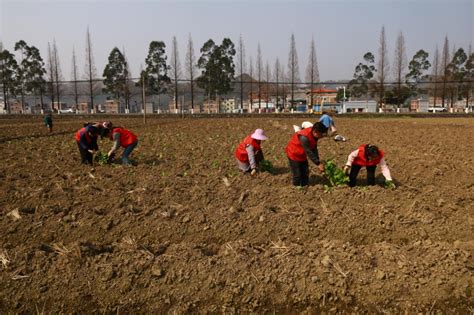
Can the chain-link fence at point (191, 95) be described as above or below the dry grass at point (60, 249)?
above

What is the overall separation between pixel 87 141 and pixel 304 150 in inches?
186

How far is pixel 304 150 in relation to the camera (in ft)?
19.0

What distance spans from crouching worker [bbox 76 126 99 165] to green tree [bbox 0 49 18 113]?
42.8 meters

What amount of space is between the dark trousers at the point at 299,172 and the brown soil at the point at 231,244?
167mm

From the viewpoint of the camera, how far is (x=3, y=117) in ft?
107

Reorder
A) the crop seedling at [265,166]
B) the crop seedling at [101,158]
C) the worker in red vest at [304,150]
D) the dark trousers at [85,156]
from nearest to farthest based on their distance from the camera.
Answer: the worker in red vest at [304,150], the crop seedling at [265,166], the crop seedling at [101,158], the dark trousers at [85,156]

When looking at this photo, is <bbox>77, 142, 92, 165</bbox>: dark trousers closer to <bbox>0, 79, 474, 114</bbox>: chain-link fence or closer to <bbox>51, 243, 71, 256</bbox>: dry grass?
<bbox>51, 243, 71, 256</bbox>: dry grass

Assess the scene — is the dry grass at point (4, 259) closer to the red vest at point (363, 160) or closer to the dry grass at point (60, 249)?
the dry grass at point (60, 249)

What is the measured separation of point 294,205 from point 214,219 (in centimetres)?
112

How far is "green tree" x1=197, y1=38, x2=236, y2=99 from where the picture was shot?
47000mm

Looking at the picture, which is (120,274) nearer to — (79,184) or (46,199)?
(46,199)

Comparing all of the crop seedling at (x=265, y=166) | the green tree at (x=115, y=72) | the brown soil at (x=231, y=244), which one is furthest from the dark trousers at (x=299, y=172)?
the green tree at (x=115, y=72)

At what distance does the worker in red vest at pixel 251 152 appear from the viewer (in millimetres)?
6543

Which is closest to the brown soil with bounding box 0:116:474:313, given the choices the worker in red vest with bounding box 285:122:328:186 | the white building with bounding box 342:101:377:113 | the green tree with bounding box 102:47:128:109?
the worker in red vest with bounding box 285:122:328:186
